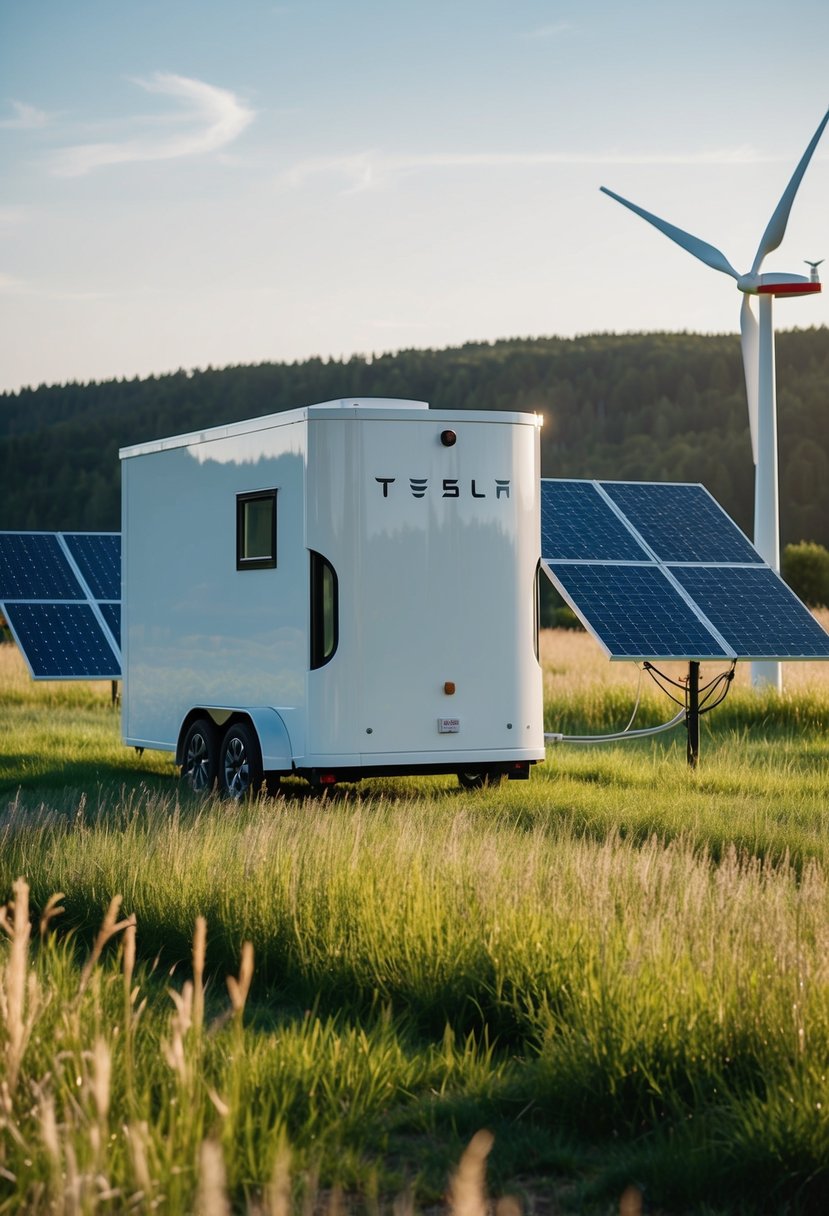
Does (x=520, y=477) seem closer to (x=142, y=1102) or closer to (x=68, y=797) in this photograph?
(x=68, y=797)

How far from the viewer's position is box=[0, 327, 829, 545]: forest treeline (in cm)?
9131

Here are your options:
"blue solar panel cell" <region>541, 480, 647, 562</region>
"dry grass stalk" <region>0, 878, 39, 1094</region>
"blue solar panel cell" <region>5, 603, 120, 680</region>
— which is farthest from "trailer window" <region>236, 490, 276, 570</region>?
"dry grass stalk" <region>0, 878, 39, 1094</region>

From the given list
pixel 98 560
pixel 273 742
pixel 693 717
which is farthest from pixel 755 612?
pixel 98 560

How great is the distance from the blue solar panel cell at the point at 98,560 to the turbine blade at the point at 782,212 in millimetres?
9602

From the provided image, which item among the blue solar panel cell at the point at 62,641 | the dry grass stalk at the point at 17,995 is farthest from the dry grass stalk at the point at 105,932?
the blue solar panel cell at the point at 62,641

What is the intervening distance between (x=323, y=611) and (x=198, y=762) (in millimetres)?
2360

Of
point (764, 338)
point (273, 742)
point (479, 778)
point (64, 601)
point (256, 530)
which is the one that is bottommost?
point (479, 778)

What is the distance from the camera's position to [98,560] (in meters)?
20.7

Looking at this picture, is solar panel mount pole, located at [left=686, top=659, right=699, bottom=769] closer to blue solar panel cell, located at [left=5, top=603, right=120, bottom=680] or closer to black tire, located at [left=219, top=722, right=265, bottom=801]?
black tire, located at [left=219, top=722, right=265, bottom=801]

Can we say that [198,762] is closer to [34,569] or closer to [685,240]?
[34,569]

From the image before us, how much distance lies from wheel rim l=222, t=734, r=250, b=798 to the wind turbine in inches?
324

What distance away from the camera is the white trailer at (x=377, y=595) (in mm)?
11328

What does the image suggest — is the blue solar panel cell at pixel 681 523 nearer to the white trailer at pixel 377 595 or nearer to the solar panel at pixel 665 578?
the solar panel at pixel 665 578

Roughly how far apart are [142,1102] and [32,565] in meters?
16.5
